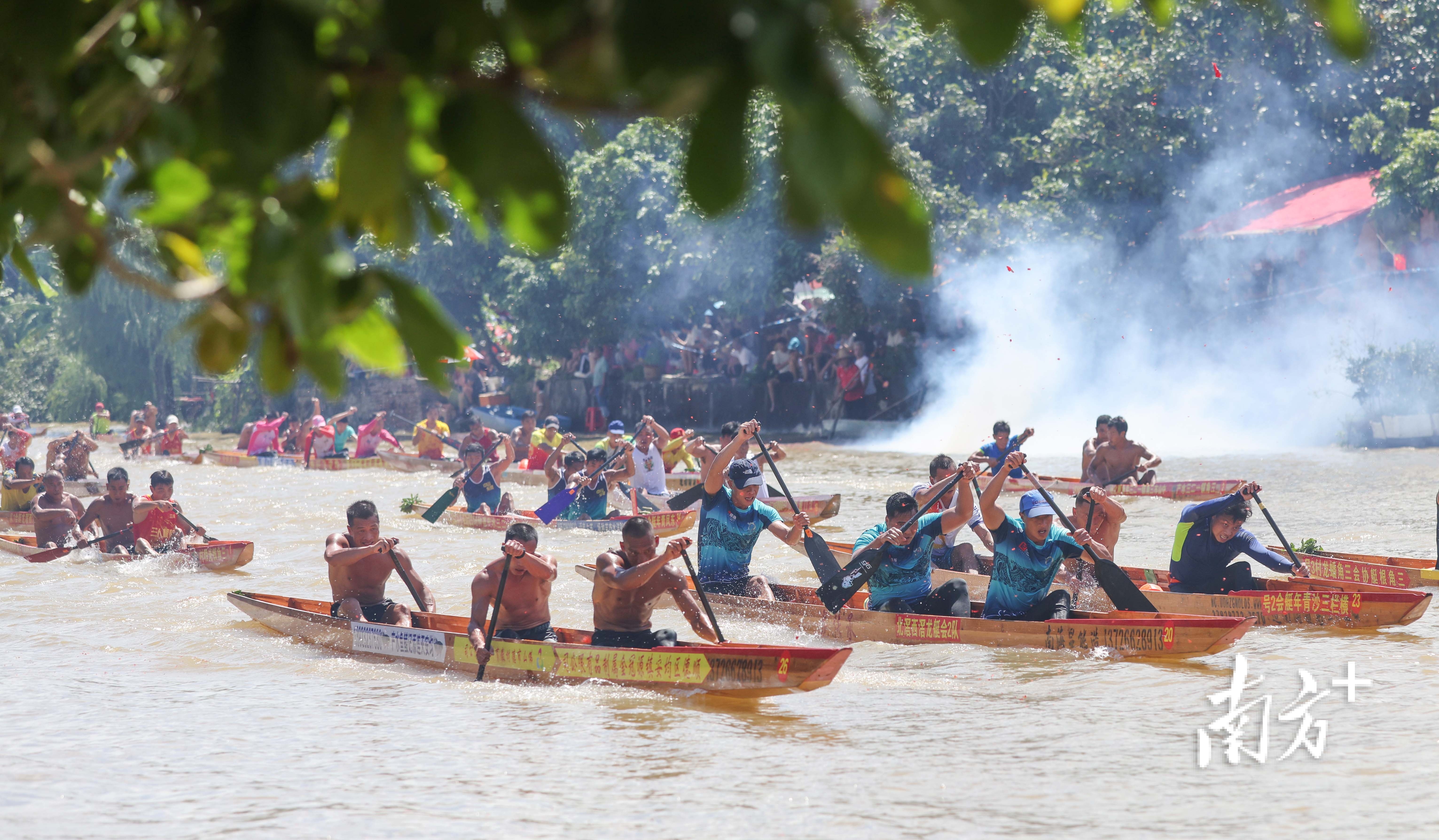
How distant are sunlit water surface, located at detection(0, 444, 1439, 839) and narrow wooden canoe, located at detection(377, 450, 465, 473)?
38.4ft

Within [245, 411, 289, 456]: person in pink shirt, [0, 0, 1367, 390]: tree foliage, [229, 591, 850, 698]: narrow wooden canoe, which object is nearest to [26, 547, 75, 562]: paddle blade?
[229, 591, 850, 698]: narrow wooden canoe

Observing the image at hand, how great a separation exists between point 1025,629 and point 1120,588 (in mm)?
932

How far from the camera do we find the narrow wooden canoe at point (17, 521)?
16812 mm

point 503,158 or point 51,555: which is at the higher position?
point 503,158

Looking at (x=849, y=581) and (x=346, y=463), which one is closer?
(x=849, y=581)

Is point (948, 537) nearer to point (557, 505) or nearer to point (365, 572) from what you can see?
point (365, 572)

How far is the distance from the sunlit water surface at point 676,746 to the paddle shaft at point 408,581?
2.13ft

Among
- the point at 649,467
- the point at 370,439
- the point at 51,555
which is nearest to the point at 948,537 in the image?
the point at 649,467

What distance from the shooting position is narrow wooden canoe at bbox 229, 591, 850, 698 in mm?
8508

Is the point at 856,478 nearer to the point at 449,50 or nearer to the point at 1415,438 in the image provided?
the point at 1415,438

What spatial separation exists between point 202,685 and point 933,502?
5852mm

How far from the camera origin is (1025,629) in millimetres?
9680

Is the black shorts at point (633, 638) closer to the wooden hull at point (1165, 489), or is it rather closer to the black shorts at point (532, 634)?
the black shorts at point (532, 634)

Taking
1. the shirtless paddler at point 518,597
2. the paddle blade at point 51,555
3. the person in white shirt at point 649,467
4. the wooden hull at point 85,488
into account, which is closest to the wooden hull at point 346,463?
the wooden hull at point 85,488
